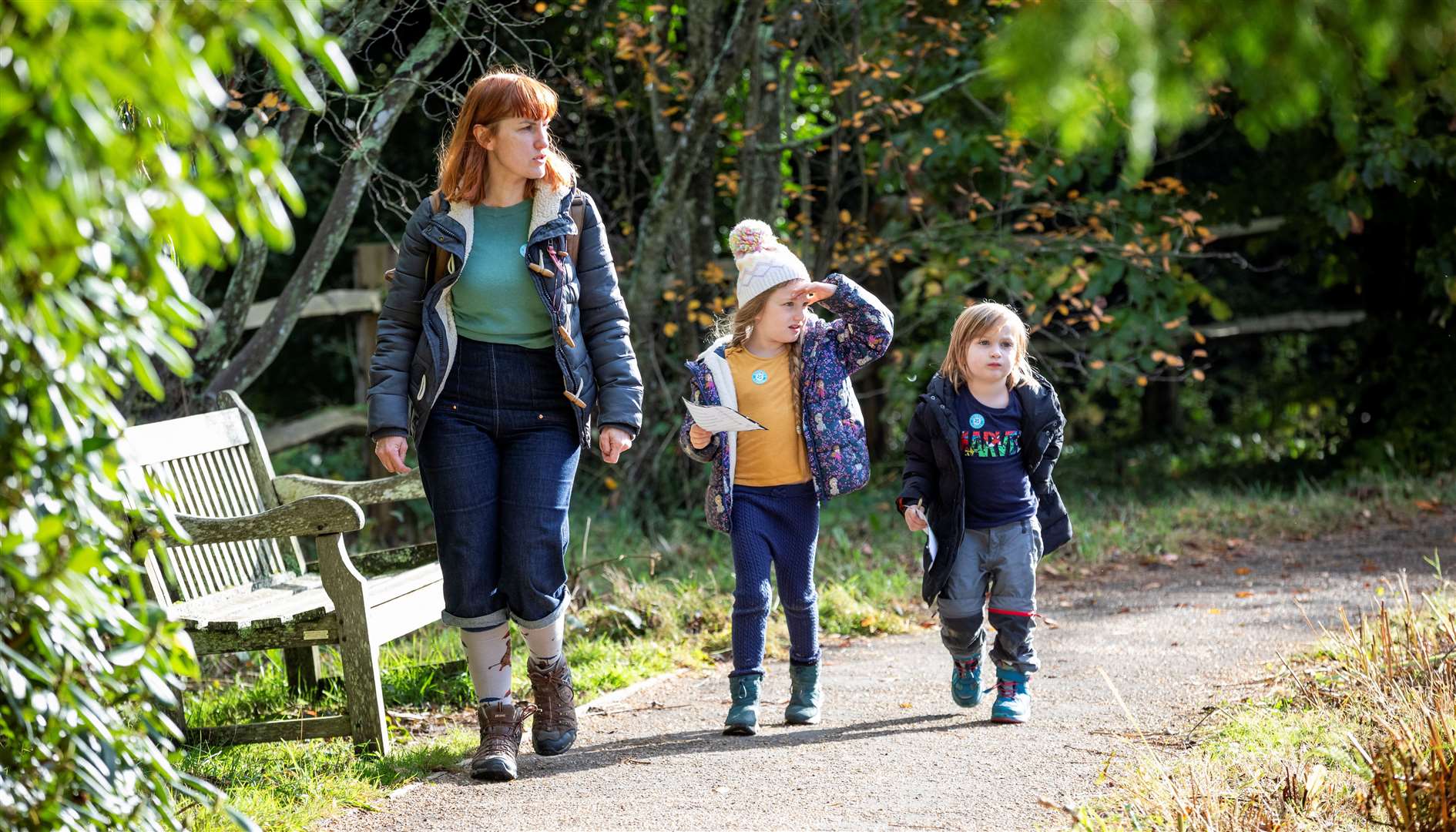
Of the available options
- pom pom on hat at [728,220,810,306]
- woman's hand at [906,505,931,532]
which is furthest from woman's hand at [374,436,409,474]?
woman's hand at [906,505,931,532]

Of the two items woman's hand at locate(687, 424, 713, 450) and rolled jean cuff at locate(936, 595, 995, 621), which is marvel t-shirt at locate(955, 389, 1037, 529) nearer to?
rolled jean cuff at locate(936, 595, 995, 621)

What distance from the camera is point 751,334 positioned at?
177 inches

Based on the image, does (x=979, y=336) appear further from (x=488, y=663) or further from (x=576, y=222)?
(x=488, y=663)

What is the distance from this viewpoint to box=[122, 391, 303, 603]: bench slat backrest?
4.37 m

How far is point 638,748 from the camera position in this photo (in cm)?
420

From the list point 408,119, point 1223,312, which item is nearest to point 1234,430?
point 1223,312

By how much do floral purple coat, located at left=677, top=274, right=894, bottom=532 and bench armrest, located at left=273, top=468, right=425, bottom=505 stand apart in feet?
3.58

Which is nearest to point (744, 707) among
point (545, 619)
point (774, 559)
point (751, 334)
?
point (774, 559)

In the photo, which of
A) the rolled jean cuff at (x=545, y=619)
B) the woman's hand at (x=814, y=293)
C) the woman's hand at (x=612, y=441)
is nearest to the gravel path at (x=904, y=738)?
the rolled jean cuff at (x=545, y=619)

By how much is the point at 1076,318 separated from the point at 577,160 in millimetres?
3189

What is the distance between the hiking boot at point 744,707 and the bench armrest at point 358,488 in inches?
51.6

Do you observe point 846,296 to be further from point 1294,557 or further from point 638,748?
point 1294,557

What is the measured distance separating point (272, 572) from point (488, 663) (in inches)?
51.0

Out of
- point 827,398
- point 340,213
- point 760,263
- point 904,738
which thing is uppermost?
point 340,213
